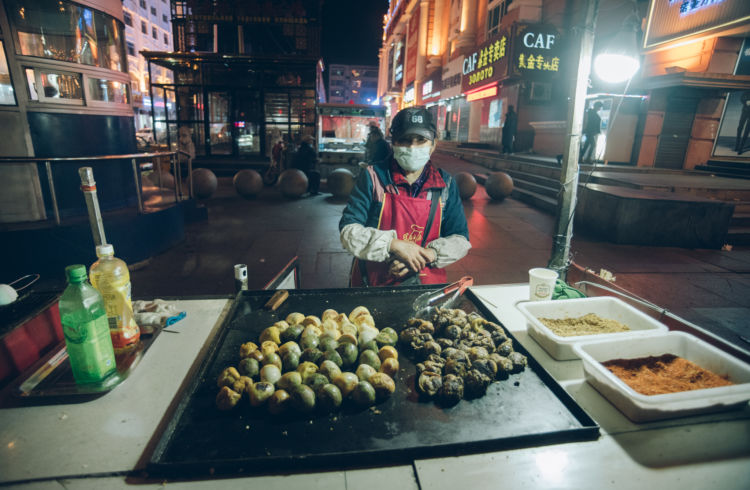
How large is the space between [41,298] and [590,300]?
10.3 ft

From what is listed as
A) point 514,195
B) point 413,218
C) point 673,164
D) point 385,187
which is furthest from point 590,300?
point 673,164

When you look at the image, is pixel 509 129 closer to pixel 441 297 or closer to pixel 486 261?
pixel 486 261

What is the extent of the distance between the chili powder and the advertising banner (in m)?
42.7

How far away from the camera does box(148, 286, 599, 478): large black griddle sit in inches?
49.8

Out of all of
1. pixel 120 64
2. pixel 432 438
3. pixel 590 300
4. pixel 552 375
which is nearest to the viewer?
pixel 432 438

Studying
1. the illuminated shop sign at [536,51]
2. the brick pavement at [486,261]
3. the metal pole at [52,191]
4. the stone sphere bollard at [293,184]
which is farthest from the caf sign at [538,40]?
the metal pole at [52,191]

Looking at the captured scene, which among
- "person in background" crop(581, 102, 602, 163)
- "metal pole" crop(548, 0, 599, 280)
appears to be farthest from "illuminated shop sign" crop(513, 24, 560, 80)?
"metal pole" crop(548, 0, 599, 280)

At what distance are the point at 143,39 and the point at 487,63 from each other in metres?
56.2

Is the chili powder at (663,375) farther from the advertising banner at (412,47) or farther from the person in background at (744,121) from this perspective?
the advertising banner at (412,47)

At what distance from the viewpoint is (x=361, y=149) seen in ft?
59.2

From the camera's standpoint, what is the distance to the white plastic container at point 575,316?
188cm

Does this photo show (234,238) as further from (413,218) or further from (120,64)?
(413,218)

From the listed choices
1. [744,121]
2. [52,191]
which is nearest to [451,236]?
[52,191]

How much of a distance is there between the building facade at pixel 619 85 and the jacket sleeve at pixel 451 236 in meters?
1.59
